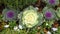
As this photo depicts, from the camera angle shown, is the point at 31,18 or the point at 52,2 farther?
the point at 52,2

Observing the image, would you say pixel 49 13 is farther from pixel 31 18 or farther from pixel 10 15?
pixel 10 15

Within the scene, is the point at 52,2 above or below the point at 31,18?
above

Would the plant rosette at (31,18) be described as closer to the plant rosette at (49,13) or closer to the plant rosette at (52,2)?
the plant rosette at (49,13)

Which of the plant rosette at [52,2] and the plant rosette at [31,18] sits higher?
the plant rosette at [52,2]

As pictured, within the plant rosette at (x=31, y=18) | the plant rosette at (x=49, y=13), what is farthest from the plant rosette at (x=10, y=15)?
the plant rosette at (x=49, y=13)

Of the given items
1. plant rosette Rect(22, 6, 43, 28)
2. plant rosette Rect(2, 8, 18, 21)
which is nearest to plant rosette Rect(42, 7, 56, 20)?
plant rosette Rect(22, 6, 43, 28)

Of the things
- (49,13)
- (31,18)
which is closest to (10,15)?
(31,18)

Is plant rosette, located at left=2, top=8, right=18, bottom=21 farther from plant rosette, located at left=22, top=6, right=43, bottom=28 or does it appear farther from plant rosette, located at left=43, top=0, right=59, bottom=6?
plant rosette, located at left=43, top=0, right=59, bottom=6

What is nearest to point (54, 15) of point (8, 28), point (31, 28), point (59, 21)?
point (59, 21)
